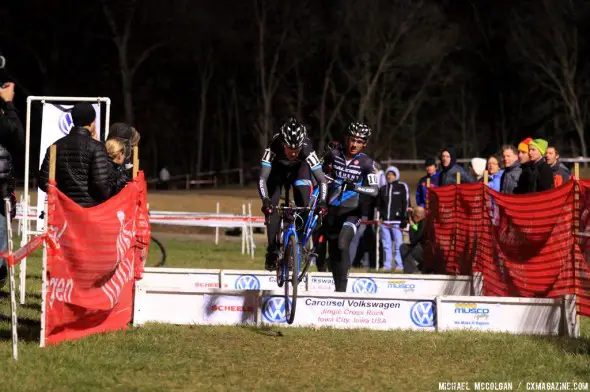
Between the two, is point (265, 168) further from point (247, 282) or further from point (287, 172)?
point (247, 282)

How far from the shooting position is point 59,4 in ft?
→ 169

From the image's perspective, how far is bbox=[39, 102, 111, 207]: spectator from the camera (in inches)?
388

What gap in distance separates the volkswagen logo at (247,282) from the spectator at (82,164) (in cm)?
372

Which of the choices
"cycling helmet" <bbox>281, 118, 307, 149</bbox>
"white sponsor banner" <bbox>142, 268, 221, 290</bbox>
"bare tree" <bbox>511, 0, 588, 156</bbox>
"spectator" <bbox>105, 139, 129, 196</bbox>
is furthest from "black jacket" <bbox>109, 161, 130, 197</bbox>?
"bare tree" <bbox>511, 0, 588, 156</bbox>

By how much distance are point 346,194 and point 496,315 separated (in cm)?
236

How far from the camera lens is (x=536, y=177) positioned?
12.7 meters

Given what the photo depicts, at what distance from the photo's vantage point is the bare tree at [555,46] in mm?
52438

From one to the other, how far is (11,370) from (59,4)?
4584cm

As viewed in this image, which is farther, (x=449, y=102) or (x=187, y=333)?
(x=449, y=102)

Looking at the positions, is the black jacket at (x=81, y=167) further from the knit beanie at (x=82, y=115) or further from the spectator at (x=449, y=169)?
the spectator at (x=449, y=169)

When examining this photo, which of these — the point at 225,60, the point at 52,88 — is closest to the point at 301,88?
the point at 225,60

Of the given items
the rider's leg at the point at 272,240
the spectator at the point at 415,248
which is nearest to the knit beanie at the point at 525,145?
the rider's leg at the point at 272,240

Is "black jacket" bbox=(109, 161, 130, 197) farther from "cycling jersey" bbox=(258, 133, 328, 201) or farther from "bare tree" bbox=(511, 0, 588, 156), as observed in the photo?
"bare tree" bbox=(511, 0, 588, 156)

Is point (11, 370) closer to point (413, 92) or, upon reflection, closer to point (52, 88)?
point (52, 88)
